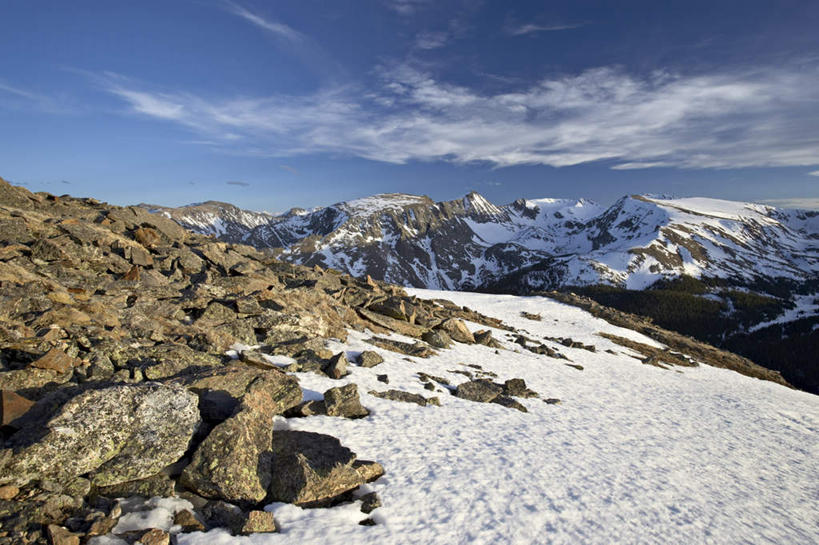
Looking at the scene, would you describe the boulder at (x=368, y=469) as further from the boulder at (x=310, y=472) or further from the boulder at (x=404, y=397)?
the boulder at (x=404, y=397)

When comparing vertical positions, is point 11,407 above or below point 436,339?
above

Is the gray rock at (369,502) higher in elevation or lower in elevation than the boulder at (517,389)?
higher

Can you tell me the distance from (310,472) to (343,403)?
15.6 ft

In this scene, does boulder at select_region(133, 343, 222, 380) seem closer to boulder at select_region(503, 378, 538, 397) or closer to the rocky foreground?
the rocky foreground

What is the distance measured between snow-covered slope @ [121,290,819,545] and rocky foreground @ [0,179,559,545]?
89cm

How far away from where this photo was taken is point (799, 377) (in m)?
177

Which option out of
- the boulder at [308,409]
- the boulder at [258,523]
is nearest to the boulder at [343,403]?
the boulder at [308,409]

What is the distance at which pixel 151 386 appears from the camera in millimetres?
9641

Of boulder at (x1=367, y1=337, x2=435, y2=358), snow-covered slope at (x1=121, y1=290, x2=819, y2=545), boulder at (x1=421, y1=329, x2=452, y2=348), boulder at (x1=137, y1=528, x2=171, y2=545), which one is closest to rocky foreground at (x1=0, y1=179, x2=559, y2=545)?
boulder at (x1=137, y1=528, x2=171, y2=545)

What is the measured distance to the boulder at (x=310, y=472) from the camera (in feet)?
30.3

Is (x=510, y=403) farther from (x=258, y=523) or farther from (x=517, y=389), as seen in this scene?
(x=258, y=523)

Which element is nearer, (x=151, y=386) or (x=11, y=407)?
(x=11, y=407)

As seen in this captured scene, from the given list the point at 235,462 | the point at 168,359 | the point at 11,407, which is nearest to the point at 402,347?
the point at 168,359

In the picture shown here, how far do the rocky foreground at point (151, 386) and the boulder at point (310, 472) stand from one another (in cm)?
4
